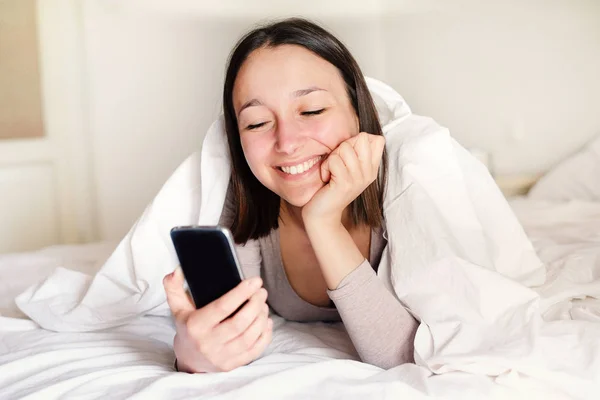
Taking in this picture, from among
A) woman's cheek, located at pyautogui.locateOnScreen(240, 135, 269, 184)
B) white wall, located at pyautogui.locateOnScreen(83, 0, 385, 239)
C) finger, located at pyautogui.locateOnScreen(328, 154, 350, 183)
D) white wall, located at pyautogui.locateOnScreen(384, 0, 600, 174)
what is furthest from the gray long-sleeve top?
white wall, located at pyautogui.locateOnScreen(83, 0, 385, 239)

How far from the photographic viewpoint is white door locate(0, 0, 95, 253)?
2357mm

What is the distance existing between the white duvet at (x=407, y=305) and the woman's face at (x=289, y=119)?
0.15 meters

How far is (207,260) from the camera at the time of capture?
2.37 ft

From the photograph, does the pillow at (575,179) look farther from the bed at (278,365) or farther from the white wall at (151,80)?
the white wall at (151,80)

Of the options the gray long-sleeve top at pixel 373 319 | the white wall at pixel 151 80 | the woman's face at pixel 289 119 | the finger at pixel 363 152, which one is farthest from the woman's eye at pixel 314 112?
the white wall at pixel 151 80

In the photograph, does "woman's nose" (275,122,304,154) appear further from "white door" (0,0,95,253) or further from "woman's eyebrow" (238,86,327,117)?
"white door" (0,0,95,253)

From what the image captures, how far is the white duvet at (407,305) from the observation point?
747 mm

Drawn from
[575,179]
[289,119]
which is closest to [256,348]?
[289,119]

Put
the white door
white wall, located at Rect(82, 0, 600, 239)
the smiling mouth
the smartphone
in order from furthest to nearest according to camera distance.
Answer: the white door
white wall, located at Rect(82, 0, 600, 239)
the smiling mouth
the smartphone

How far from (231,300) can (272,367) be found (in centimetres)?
14

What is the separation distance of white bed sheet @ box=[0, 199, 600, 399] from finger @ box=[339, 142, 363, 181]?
0.25m

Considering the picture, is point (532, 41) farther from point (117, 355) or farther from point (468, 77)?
point (117, 355)

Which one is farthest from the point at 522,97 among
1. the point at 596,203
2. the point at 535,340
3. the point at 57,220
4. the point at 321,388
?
the point at 57,220

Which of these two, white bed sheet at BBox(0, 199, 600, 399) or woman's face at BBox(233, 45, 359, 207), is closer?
white bed sheet at BBox(0, 199, 600, 399)
